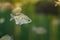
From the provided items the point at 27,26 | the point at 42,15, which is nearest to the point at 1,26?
the point at 27,26

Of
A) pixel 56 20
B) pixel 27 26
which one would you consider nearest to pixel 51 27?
pixel 56 20

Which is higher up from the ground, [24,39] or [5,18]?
[5,18]

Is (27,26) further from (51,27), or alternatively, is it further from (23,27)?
(51,27)

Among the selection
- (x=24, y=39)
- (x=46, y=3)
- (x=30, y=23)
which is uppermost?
(x=46, y=3)

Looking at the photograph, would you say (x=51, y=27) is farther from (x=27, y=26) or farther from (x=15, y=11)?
(x=15, y=11)

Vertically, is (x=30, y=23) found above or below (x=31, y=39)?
above

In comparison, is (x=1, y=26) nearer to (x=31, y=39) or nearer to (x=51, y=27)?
(x=31, y=39)
